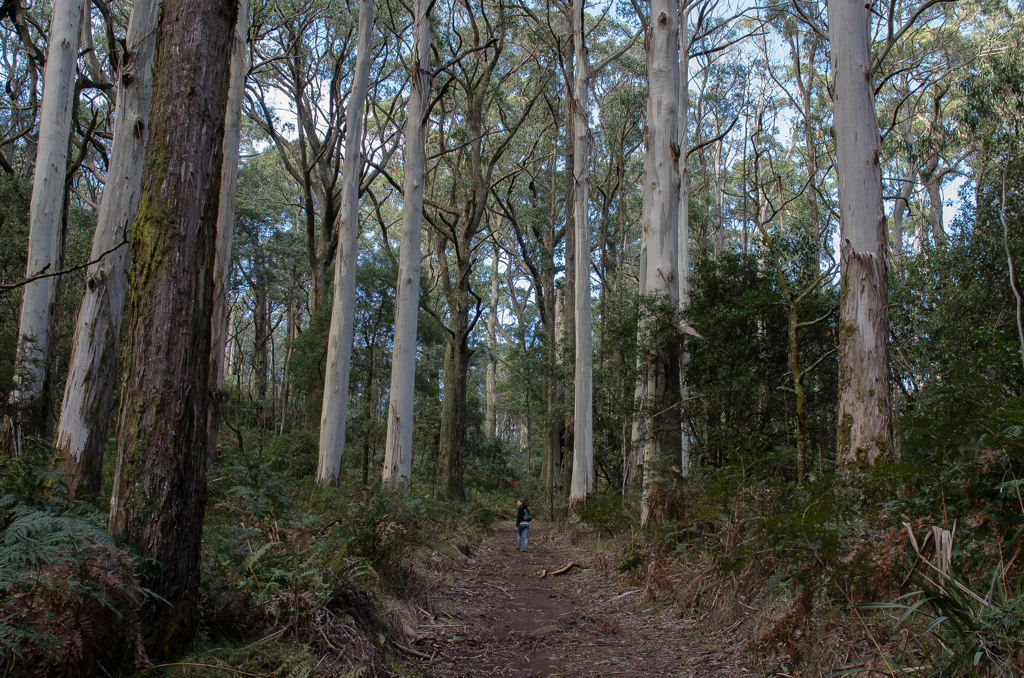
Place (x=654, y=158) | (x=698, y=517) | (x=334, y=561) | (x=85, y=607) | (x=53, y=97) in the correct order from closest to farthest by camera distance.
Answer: (x=85, y=607) → (x=334, y=561) → (x=698, y=517) → (x=53, y=97) → (x=654, y=158)

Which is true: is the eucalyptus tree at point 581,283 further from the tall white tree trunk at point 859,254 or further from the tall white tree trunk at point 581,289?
the tall white tree trunk at point 859,254

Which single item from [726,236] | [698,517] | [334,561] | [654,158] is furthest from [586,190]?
[726,236]

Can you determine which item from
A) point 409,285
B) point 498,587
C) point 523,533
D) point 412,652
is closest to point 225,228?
point 409,285

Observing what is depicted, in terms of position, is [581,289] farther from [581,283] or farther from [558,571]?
[558,571]

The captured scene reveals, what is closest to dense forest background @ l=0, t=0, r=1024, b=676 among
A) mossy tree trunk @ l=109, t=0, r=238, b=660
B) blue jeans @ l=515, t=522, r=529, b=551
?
mossy tree trunk @ l=109, t=0, r=238, b=660

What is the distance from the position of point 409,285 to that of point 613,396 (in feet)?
19.5

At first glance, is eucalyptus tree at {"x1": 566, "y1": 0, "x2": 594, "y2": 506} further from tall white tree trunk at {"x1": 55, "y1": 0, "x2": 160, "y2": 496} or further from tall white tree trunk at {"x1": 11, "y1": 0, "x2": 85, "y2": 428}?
tall white tree trunk at {"x1": 11, "y1": 0, "x2": 85, "y2": 428}

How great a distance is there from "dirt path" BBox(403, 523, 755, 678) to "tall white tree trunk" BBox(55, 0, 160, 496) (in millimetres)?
3749

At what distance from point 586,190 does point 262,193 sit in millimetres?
20851

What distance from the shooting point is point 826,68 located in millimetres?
23422

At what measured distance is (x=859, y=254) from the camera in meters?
6.13

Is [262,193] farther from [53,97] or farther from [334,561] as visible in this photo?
[334,561]

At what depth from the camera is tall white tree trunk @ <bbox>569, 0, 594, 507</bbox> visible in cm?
1436

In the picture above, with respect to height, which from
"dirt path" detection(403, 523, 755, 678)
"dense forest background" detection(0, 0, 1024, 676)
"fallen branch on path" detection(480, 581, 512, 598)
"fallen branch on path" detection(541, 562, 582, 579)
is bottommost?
"fallen branch on path" detection(541, 562, 582, 579)
